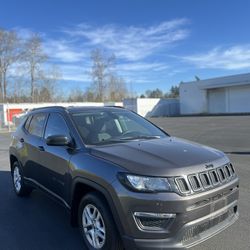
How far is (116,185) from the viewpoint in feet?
10.8

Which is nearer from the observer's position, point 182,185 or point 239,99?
point 182,185

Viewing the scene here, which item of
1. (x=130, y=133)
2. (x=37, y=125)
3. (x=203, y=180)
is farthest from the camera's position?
(x=37, y=125)

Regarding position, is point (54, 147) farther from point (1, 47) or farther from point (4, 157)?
point (1, 47)

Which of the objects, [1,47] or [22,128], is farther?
[1,47]

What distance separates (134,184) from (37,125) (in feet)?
9.88

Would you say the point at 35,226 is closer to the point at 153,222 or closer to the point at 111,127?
the point at 111,127

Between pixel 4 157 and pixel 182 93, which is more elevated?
pixel 182 93

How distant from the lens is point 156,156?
11.6 ft

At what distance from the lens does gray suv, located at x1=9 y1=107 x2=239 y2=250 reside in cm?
314

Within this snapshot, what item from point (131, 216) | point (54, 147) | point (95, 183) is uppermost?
point (54, 147)

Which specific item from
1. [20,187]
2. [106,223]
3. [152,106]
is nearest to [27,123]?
[20,187]

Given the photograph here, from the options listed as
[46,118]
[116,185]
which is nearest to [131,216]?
[116,185]

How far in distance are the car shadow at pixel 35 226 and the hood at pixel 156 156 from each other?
136cm

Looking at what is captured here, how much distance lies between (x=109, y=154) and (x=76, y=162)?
55 cm
